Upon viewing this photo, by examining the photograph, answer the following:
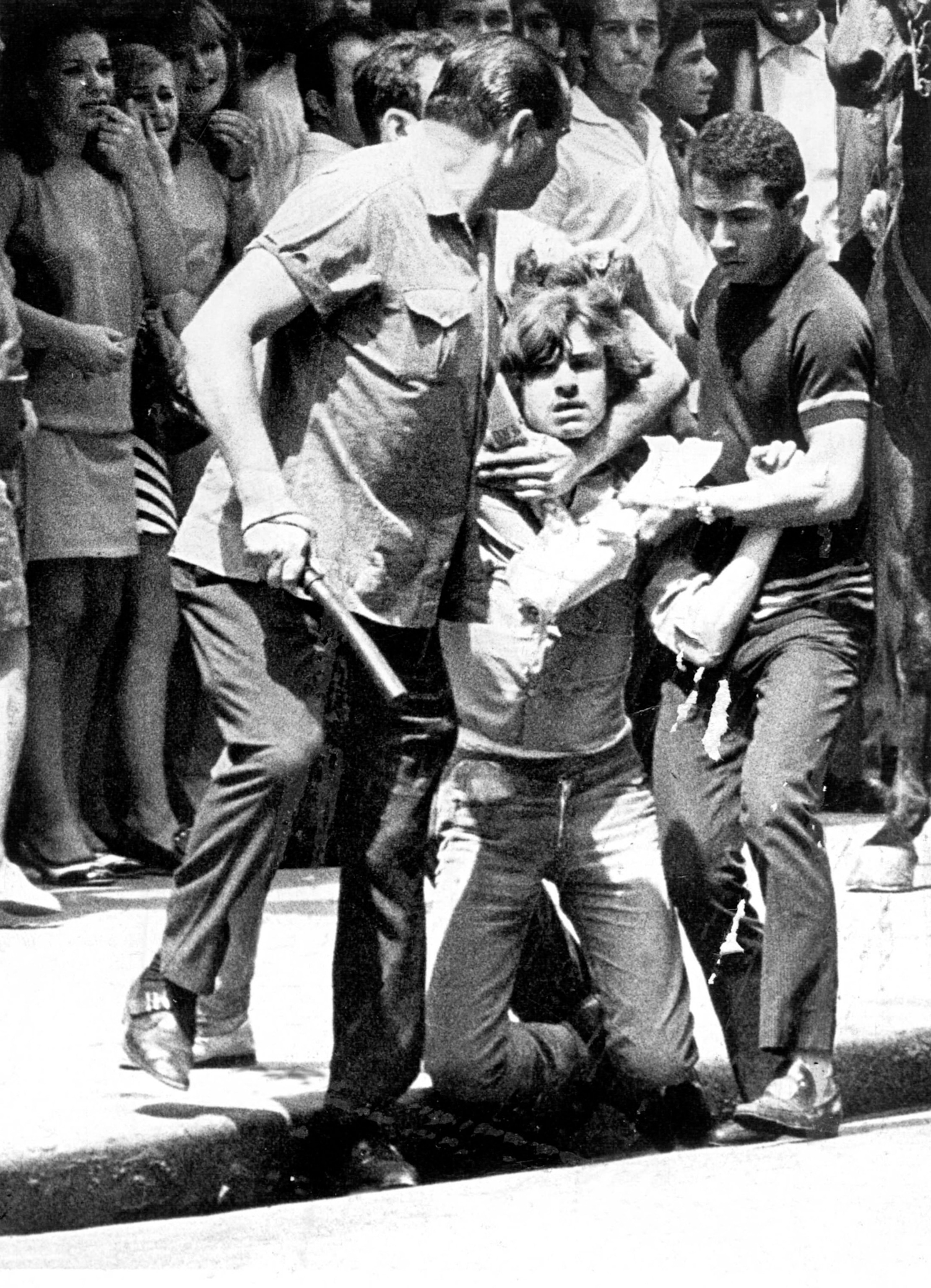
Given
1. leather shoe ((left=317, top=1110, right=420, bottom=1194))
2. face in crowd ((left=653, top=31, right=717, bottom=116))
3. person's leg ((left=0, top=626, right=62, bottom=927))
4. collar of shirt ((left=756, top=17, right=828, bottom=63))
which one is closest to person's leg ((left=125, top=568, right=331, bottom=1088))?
leather shoe ((left=317, top=1110, right=420, bottom=1194))

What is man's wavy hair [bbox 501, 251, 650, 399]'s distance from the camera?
5875mm

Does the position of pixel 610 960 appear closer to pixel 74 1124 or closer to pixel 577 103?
pixel 74 1124

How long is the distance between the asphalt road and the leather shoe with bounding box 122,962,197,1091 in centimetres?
25

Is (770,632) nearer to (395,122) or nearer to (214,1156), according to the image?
(214,1156)

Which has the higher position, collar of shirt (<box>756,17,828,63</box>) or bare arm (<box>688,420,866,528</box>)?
collar of shirt (<box>756,17,828,63</box>)

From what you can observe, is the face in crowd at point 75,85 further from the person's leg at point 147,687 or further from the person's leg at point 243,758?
the person's leg at point 243,758

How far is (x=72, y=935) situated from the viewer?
7070 millimetres

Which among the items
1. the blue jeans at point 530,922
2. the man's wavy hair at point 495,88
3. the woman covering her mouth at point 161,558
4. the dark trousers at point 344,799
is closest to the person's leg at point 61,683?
the woman covering her mouth at point 161,558

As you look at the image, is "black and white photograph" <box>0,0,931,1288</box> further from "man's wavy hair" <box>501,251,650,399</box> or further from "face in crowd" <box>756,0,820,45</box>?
"face in crowd" <box>756,0,820,45</box>

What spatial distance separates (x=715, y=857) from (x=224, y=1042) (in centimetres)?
97

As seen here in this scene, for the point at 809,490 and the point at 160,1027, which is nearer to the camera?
the point at 160,1027

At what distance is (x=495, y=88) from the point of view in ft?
18.2

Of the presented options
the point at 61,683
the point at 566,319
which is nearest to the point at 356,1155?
the point at 566,319

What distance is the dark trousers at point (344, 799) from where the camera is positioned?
17.5 feet
